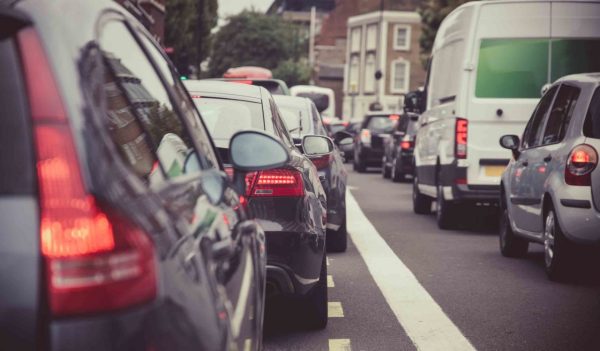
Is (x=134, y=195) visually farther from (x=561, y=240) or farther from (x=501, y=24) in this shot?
(x=501, y=24)

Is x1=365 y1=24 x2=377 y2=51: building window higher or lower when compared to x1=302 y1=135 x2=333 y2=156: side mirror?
higher

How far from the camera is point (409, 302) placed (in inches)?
318

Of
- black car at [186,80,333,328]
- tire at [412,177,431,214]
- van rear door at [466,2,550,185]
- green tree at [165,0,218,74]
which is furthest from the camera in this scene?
green tree at [165,0,218,74]

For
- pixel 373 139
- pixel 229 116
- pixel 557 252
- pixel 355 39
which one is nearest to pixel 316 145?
pixel 229 116

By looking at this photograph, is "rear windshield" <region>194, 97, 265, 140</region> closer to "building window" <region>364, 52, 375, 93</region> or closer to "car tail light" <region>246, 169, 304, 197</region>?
"car tail light" <region>246, 169, 304, 197</region>

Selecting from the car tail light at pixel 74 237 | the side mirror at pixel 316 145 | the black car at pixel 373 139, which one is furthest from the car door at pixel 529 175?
the black car at pixel 373 139

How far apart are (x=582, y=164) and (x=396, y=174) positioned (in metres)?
17.4

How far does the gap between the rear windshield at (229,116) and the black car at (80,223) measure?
4227 millimetres

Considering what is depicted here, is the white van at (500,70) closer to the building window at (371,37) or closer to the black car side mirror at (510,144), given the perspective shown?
the black car side mirror at (510,144)

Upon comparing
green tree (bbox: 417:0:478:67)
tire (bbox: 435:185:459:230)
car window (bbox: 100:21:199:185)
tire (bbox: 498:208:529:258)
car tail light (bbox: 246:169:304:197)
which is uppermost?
green tree (bbox: 417:0:478:67)

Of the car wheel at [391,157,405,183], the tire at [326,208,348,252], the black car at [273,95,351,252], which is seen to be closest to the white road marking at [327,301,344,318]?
the black car at [273,95,351,252]

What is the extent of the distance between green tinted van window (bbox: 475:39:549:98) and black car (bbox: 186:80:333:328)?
6.55m

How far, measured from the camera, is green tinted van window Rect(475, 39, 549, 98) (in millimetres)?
13484

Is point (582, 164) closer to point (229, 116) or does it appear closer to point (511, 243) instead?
point (511, 243)
